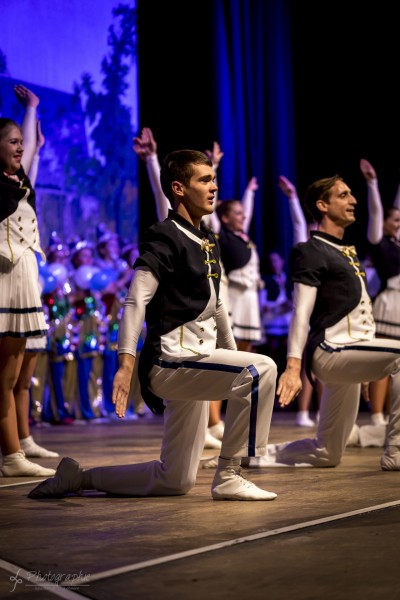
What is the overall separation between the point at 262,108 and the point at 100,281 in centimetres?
319

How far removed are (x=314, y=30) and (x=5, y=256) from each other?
6749mm

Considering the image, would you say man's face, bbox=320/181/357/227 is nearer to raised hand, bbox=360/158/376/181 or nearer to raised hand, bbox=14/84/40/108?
raised hand, bbox=360/158/376/181

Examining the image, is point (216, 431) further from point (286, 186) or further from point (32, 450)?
point (286, 186)

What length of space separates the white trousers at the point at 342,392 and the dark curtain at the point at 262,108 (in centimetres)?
581

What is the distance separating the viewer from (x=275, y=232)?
10.2 metres

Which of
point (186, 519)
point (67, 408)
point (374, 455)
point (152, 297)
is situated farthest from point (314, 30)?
point (186, 519)

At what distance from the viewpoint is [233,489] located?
3.30 m

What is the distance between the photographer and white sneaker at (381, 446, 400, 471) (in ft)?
13.5

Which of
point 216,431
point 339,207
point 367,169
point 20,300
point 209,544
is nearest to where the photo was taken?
point 209,544

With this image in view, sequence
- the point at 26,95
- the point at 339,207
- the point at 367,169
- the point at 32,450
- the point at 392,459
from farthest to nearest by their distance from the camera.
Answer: the point at 367,169
the point at 32,450
the point at 26,95
the point at 339,207
the point at 392,459

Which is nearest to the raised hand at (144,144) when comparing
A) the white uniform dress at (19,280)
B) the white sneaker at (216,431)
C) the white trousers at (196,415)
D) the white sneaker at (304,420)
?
the white uniform dress at (19,280)

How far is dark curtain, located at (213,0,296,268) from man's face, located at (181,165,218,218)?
6.48 metres

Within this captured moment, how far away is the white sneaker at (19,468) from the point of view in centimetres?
418

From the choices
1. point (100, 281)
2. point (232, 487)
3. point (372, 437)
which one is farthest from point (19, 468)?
point (100, 281)
